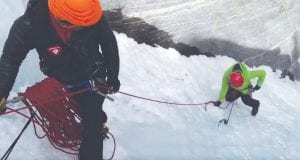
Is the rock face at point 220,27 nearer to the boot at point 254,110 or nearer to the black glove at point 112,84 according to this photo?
the boot at point 254,110

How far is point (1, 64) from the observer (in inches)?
159

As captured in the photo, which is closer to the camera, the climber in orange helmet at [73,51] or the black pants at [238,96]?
the climber in orange helmet at [73,51]

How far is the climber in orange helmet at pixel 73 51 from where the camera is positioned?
4020 mm

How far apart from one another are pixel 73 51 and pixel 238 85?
4.57 metres

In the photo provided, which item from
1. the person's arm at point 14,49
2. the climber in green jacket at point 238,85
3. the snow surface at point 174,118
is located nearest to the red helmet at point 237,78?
the climber in green jacket at point 238,85

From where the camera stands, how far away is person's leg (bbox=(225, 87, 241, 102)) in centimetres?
860

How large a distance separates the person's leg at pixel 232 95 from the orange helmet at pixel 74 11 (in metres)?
4.93

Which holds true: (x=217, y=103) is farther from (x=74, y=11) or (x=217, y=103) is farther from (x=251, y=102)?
(x=74, y=11)

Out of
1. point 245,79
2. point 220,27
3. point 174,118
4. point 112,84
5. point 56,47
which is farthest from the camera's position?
point 220,27

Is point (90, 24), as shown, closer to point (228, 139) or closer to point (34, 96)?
point (34, 96)

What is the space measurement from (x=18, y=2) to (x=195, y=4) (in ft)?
14.7

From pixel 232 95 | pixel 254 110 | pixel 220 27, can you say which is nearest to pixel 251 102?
pixel 254 110

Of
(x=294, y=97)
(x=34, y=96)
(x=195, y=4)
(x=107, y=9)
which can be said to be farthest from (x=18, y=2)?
(x=294, y=97)

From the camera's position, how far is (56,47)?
4.31 meters
